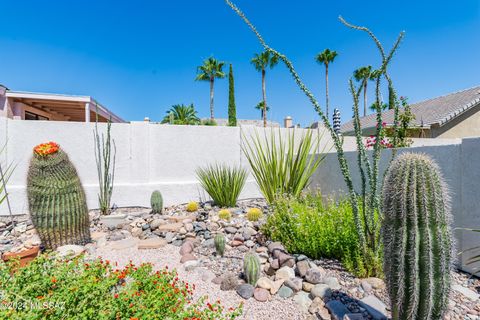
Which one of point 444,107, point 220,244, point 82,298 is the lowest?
point 220,244

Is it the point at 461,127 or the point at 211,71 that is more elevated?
the point at 211,71

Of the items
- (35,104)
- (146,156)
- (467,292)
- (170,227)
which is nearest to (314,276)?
(467,292)

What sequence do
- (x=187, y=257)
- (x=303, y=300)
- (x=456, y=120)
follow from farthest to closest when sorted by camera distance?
1. (x=456, y=120)
2. (x=187, y=257)
3. (x=303, y=300)

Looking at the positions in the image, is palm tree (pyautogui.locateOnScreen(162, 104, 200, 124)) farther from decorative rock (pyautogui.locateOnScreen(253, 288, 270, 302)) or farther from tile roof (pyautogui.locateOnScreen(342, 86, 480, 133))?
decorative rock (pyautogui.locateOnScreen(253, 288, 270, 302))

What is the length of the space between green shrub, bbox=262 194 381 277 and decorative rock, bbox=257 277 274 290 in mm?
658

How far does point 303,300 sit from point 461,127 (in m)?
13.5

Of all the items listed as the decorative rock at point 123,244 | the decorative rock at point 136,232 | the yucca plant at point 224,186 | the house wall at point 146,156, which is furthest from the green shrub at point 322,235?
the decorative rock at point 136,232

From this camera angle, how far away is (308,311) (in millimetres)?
2092

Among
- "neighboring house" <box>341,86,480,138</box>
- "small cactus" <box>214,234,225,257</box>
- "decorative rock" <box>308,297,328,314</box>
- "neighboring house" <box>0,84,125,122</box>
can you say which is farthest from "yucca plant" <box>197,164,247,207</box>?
"neighboring house" <box>341,86,480,138</box>

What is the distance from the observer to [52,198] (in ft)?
11.0

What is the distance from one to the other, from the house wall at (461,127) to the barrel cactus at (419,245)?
12.5 metres

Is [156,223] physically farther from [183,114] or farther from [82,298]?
[183,114]

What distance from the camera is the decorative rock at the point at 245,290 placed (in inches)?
91.2

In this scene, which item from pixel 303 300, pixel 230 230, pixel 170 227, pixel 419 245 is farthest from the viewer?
pixel 170 227
